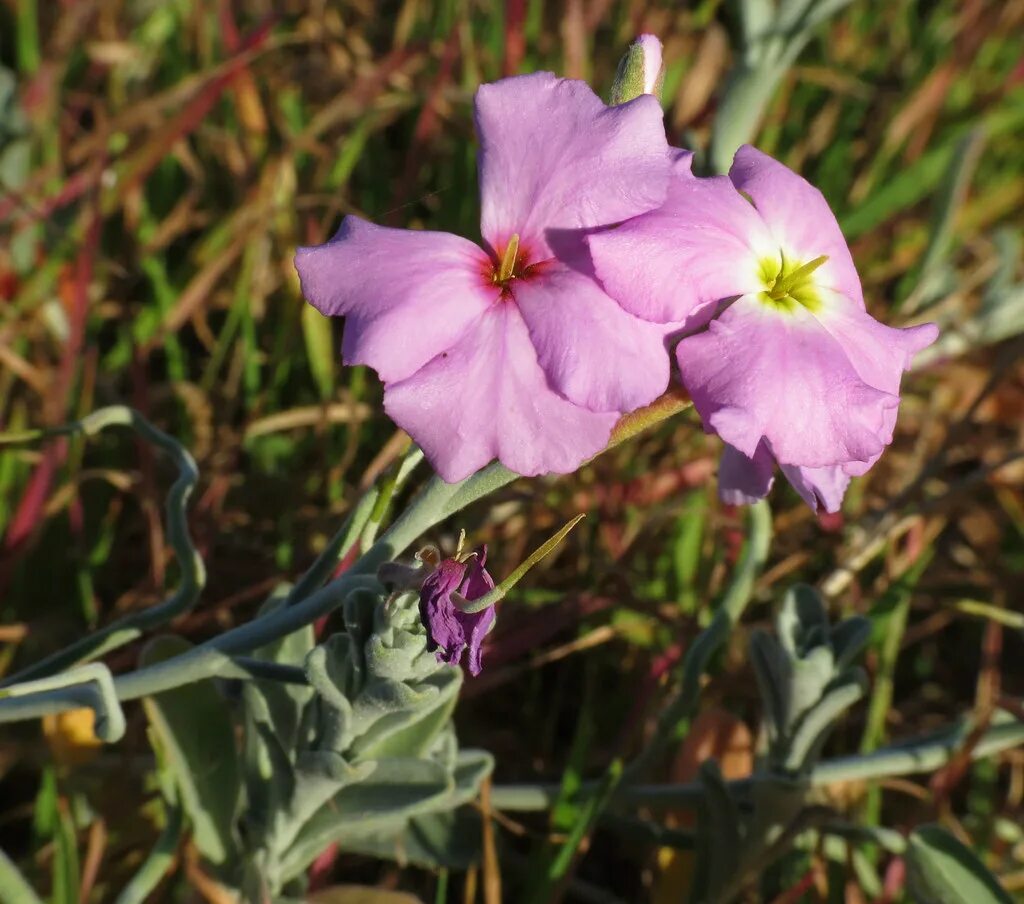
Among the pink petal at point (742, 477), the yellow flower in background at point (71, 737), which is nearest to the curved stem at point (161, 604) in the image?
the yellow flower in background at point (71, 737)

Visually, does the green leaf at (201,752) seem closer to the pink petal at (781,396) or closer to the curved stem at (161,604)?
the curved stem at (161,604)

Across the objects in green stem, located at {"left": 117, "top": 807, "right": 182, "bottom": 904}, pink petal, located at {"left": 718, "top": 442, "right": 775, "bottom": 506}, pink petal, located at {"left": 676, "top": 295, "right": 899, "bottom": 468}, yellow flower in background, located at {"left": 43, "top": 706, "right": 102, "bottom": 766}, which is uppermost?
pink petal, located at {"left": 676, "top": 295, "right": 899, "bottom": 468}

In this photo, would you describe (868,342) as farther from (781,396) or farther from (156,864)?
(156,864)

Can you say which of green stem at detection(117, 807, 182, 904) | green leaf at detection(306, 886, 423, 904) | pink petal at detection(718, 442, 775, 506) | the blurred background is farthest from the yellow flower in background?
pink petal at detection(718, 442, 775, 506)

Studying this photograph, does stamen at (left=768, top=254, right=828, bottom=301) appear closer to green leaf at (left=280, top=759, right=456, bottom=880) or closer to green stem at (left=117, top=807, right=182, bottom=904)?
green leaf at (left=280, top=759, right=456, bottom=880)

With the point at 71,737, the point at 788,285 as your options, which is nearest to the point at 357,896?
the point at 71,737

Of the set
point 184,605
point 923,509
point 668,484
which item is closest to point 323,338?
point 668,484
